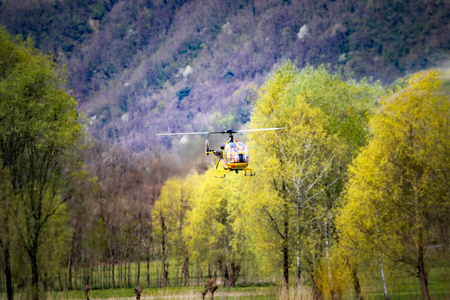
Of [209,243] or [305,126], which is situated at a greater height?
[305,126]

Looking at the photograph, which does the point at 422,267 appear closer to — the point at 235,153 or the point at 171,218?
the point at 235,153

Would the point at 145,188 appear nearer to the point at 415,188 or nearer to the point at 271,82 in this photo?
the point at 271,82

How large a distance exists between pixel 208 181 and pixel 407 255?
26.5 meters

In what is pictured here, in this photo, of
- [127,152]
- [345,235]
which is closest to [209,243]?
[345,235]

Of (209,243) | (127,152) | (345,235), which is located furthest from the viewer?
(127,152)

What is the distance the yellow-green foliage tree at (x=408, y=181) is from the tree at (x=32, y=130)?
1743 centimetres

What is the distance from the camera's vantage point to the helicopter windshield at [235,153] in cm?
1786

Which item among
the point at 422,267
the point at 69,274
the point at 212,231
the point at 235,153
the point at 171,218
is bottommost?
the point at 69,274

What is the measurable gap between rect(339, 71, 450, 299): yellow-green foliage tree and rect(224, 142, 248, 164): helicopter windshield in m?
6.32

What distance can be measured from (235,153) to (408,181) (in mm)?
8139

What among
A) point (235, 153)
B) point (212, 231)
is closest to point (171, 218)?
point (212, 231)

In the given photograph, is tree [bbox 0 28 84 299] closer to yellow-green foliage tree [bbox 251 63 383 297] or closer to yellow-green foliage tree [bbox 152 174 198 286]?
yellow-green foliage tree [bbox 251 63 383 297]

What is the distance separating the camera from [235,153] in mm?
17906

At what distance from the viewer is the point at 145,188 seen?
5584cm
